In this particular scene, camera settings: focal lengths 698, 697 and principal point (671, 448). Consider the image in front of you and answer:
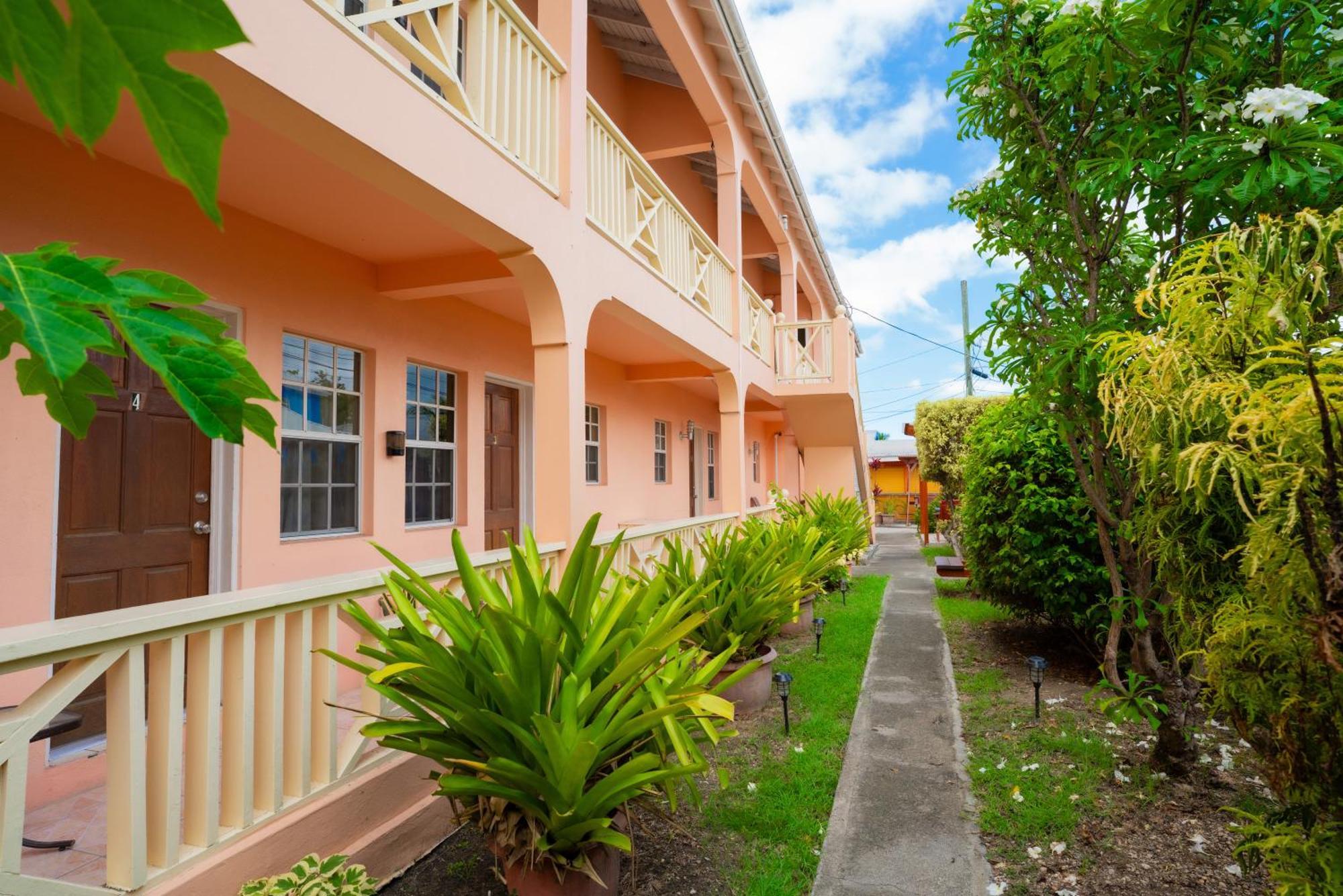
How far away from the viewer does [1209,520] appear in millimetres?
2730

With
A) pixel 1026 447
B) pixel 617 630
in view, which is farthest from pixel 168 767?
pixel 1026 447

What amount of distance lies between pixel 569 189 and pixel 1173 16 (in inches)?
129

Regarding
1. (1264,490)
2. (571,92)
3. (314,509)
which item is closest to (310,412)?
(314,509)

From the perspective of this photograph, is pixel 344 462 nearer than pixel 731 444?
Yes

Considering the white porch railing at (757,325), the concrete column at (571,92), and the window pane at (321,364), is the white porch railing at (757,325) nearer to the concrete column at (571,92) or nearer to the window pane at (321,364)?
the concrete column at (571,92)

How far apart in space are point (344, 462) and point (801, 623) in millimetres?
4718

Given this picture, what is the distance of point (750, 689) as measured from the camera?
4.73 m

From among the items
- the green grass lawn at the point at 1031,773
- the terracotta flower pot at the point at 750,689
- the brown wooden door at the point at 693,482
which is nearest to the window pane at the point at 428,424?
the terracotta flower pot at the point at 750,689

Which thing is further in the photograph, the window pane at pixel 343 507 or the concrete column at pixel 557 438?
the window pane at pixel 343 507

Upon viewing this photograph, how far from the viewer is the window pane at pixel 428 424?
572 centimetres

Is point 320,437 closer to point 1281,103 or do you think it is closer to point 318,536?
point 318,536

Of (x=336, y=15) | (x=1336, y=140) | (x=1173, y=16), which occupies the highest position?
(x=1173, y=16)

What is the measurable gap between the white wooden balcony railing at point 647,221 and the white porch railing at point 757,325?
30.7 inches

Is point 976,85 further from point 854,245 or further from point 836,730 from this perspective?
point 854,245
